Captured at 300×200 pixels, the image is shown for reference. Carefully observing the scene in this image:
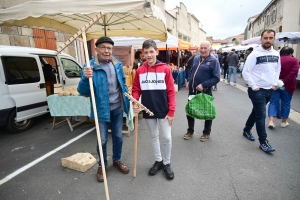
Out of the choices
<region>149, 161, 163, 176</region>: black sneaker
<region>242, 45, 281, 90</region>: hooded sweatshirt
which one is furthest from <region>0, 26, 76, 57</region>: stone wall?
<region>242, 45, 281, 90</region>: hooded sweatshirt

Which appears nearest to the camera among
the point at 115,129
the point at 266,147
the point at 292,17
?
the point at 115,129

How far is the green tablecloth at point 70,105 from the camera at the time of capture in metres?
4.16

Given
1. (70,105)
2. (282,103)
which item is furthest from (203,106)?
(70,105)

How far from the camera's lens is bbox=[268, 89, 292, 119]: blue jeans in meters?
4.29

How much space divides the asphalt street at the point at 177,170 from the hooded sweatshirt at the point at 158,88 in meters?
1.03

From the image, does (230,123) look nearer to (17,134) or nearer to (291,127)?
(291,127)

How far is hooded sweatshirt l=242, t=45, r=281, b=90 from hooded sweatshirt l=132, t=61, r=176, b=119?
5.48 ft

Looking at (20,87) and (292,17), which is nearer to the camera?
(20,87)

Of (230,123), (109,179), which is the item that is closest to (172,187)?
(109,179)

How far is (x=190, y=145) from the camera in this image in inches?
144

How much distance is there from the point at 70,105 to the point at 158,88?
2.65 metres

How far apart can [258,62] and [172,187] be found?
251 centimetres

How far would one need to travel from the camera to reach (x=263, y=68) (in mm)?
3143

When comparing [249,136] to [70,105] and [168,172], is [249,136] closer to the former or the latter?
[168,172]
